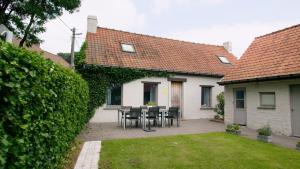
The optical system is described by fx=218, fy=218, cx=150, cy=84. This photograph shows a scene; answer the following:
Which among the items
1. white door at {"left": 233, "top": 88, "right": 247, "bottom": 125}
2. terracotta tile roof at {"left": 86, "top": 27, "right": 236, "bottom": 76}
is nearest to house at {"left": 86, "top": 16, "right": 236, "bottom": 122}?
terracotta tile roof at {"left": 86, "top": 27, "right": 236, "bottom": 76}

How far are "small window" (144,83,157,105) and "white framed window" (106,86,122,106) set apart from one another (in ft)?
6.58

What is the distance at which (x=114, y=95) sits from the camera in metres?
14.0

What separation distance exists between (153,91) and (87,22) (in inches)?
271

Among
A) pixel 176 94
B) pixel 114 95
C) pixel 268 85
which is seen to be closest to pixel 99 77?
pixel 114 95

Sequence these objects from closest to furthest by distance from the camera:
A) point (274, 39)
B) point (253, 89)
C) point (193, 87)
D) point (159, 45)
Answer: point (253, 89)
point (274, 39)
point (193, 87)
point (159, 45)

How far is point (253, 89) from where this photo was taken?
11680 millimetres

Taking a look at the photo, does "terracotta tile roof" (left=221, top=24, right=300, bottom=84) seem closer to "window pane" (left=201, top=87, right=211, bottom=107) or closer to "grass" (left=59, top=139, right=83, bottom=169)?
Answer: "window pane" (left=201, top=87, right=211, bottom=107)

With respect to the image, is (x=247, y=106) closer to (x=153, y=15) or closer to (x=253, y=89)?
(x=253, y=89)

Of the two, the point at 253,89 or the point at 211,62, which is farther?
the point at 211,62

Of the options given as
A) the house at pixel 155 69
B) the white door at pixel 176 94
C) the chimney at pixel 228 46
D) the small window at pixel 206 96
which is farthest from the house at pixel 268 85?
the chimney at pixel 228 46

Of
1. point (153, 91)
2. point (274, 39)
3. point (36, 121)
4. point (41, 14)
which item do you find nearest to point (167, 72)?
point (153, 91)

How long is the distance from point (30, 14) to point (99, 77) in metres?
5.75

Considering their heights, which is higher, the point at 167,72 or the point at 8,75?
the point at 167,72

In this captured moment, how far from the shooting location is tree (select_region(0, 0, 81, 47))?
509 inches
